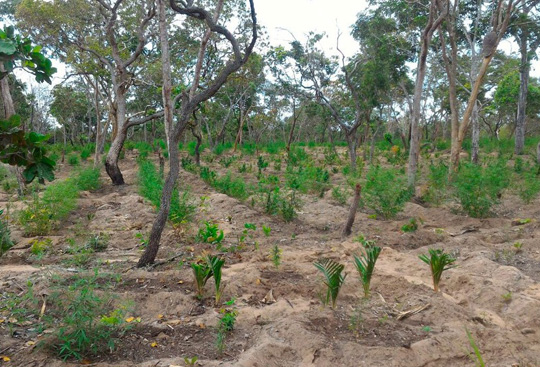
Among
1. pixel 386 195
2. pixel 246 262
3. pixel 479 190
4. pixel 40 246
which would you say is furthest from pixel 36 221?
pixel 479 190

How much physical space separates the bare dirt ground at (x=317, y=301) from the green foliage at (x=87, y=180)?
11.0ft

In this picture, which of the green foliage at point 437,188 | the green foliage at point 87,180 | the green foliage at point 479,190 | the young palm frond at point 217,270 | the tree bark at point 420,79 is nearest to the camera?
the young palm frond at point 217,270

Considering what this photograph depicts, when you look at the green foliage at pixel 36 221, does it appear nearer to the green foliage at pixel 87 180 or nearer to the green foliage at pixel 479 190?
the green foliage at pixel 87 180

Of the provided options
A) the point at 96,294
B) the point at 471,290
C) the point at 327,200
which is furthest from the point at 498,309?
the point at 327,200

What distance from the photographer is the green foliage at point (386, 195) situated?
7.39 meters

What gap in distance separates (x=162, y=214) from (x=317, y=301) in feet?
6.63

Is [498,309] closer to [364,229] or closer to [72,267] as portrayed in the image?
[364,229]

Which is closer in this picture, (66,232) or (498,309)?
(498,309)

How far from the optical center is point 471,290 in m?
4.53

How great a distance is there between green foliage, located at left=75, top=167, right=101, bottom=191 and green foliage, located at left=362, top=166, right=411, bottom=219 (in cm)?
663

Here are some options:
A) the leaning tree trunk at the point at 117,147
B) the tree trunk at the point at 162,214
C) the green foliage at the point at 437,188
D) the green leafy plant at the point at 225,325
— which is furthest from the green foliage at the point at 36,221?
the green foliage at the point at 437,188

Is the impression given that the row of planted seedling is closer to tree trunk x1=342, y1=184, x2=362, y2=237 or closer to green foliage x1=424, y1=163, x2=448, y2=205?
tree trunk x1=342, y1=184, x2=362, y2=237

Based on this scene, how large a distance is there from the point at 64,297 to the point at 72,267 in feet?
4.00

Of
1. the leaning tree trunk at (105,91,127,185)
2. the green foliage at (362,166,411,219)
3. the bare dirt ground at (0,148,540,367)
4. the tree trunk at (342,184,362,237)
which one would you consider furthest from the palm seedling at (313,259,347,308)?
the leaning tree trunk at (105,91,127,185)
